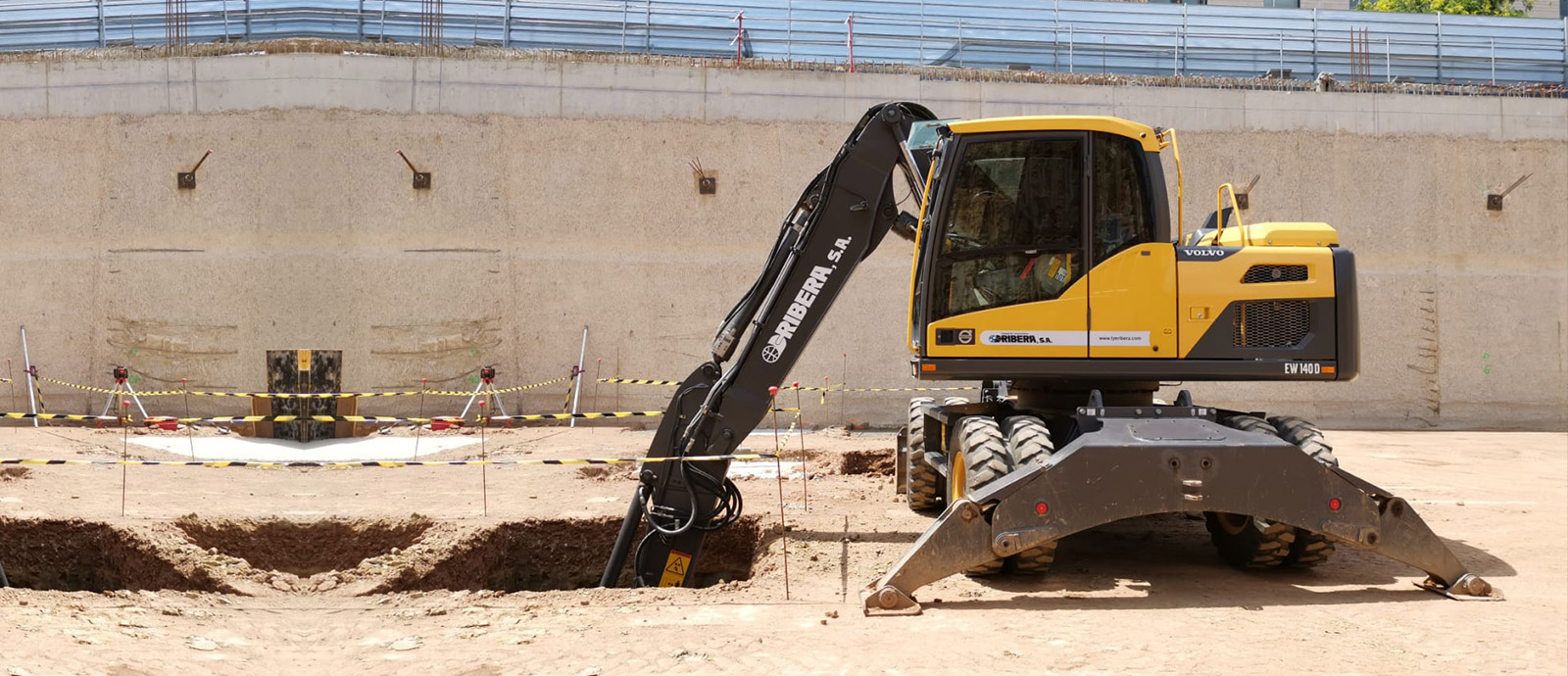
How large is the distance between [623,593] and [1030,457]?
2539 millimetres

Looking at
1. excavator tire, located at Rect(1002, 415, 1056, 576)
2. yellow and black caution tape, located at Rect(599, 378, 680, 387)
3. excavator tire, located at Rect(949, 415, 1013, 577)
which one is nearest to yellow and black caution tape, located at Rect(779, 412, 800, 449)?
yellow and black caution tape, located at Rect(599, 378, 680, 387)

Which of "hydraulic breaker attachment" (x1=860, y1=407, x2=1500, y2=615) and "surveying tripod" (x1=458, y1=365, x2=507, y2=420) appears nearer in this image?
"hydraulic breaker attachment" (x1=860, y1=407, x2=1500, y2=615)

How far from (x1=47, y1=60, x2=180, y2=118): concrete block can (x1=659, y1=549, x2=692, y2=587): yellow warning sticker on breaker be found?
47.4 ft

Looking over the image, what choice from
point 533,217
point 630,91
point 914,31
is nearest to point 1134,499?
point 533,217

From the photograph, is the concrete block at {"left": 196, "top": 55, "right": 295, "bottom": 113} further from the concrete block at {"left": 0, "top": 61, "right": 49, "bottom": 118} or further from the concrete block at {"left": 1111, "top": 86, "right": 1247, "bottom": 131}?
the concrete block at {"left": 1111, "top": 86, "right": 1247, "bottom": 131}

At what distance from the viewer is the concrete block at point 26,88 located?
18.7 metres

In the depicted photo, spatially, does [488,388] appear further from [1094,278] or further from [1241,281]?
[1241,281]

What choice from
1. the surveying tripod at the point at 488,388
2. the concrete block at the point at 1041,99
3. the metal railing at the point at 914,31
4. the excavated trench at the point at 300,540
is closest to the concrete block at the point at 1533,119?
the metal railing at the point at 914,31

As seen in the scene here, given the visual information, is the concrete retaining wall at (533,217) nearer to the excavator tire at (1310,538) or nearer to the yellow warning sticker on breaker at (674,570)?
the yellow warning sticker on breaker at (674,570)

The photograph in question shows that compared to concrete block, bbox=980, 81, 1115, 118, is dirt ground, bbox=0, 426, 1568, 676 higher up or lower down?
lower down

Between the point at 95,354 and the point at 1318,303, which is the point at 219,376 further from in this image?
the point at 1318,303

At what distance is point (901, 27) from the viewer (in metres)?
22.5

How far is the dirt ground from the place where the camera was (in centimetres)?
558

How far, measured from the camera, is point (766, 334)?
805 cm
